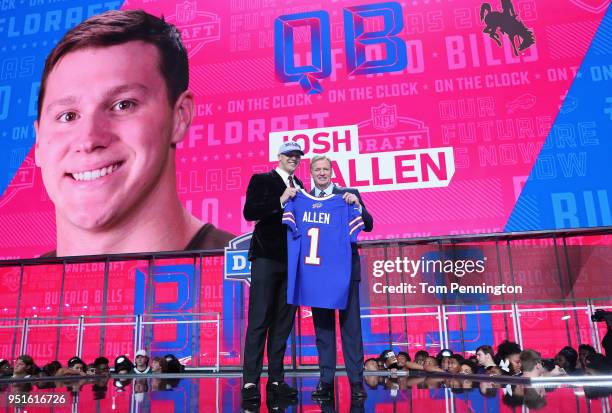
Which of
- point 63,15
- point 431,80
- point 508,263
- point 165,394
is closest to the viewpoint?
point 165,394

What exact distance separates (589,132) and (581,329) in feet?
7.87

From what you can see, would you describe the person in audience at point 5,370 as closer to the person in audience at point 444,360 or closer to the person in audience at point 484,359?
the person in audience at point 444,360

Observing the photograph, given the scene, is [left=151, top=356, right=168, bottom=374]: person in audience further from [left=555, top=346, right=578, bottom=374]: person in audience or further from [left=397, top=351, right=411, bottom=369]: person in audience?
[left=555, top=346, right=578, bottom=374]: person in audience

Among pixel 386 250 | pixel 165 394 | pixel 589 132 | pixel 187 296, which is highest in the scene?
pixel 589 132

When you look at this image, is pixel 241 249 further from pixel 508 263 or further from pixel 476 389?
pixel 476 389

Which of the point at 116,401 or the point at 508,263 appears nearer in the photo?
the point at 116,401

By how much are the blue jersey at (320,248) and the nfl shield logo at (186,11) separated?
231 inches

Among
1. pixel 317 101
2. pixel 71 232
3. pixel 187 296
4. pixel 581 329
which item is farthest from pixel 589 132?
pixel 71 232

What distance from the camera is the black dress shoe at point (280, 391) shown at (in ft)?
7.61

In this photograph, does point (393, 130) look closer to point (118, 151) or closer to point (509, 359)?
point (118, 151)

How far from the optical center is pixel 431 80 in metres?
6.59

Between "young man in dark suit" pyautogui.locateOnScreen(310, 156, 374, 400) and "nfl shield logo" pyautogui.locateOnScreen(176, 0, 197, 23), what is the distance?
19.0 feet

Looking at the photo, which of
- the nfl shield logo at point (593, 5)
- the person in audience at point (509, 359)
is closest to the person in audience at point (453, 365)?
the person in audience at point (509, 359)

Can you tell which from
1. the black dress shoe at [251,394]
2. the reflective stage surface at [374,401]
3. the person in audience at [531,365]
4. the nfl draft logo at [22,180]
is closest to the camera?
the reflective stage surface at [374,401]
